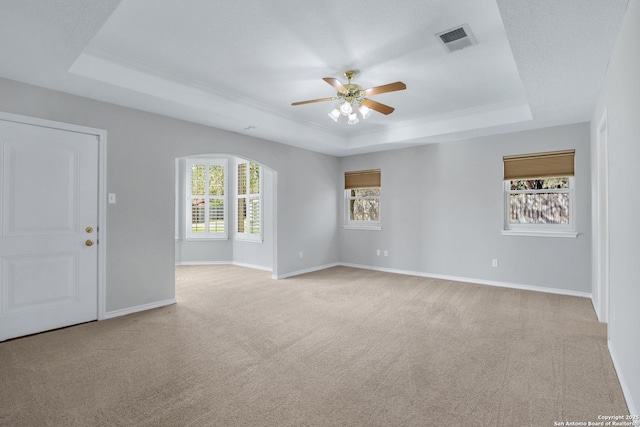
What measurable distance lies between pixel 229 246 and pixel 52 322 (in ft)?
14.3

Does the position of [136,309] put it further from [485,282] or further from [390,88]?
[485,282]

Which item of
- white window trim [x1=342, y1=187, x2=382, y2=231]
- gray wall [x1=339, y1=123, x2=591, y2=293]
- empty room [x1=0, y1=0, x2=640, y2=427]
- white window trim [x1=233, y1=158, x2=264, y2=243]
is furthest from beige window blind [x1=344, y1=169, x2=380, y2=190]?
white window trim [x1=233, y1=158, x2=264, y2=243]

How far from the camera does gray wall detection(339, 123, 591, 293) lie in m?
4.68

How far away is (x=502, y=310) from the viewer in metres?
4.00

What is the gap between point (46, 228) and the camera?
335cm

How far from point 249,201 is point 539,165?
5.54m

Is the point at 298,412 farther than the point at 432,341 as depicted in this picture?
No

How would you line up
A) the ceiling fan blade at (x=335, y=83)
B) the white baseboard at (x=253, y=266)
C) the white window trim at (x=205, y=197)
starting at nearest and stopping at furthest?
1. the ceiling fan blade at (x=335, y=83)
2. the white baseboard at (x=253, y=266)
3. the white window trim at (x=205, y=197)

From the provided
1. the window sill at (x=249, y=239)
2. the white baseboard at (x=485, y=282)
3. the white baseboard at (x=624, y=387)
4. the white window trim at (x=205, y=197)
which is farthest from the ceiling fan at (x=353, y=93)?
the white window trim at (x=205, y=197)

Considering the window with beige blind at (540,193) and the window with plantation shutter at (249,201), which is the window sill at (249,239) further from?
the window with beige blind at (540,193)

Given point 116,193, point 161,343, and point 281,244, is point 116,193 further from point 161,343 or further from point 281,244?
point 281,244

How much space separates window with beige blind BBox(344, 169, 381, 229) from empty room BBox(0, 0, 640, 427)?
2.22 feet

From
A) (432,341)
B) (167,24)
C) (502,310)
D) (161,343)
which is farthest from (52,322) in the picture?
(502,310)

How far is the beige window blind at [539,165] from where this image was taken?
4727 millimetres
